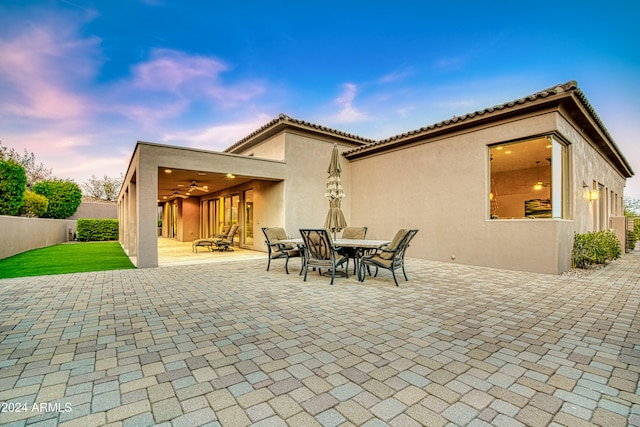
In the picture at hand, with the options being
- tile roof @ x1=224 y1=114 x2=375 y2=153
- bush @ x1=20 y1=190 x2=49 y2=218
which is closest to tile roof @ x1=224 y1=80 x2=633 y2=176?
tile roof @ x1=224 y1=114 x2=375 y2=153

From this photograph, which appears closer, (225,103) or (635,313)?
(635,313)

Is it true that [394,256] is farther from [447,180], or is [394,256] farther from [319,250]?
[447,180]

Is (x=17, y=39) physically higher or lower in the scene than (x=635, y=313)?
higher

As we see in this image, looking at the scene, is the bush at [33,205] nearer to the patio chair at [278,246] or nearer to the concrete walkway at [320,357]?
the concrete walkway at [320,357]

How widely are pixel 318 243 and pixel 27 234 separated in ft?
46.0

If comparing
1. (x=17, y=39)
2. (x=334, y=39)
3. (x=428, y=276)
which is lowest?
(x=428, y=276)

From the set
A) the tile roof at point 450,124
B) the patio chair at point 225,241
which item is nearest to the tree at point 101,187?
the tile roof at point 450,124

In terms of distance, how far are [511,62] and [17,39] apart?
16049 millimetres

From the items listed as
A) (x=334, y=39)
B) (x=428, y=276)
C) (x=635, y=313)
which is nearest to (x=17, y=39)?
(x=334, y=39)

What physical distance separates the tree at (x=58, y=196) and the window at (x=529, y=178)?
85.5ft

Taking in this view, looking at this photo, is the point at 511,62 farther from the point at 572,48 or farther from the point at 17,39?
the point at 17,39

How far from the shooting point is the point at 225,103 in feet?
45.4

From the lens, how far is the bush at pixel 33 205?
15.4 m

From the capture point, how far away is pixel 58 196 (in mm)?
19891
